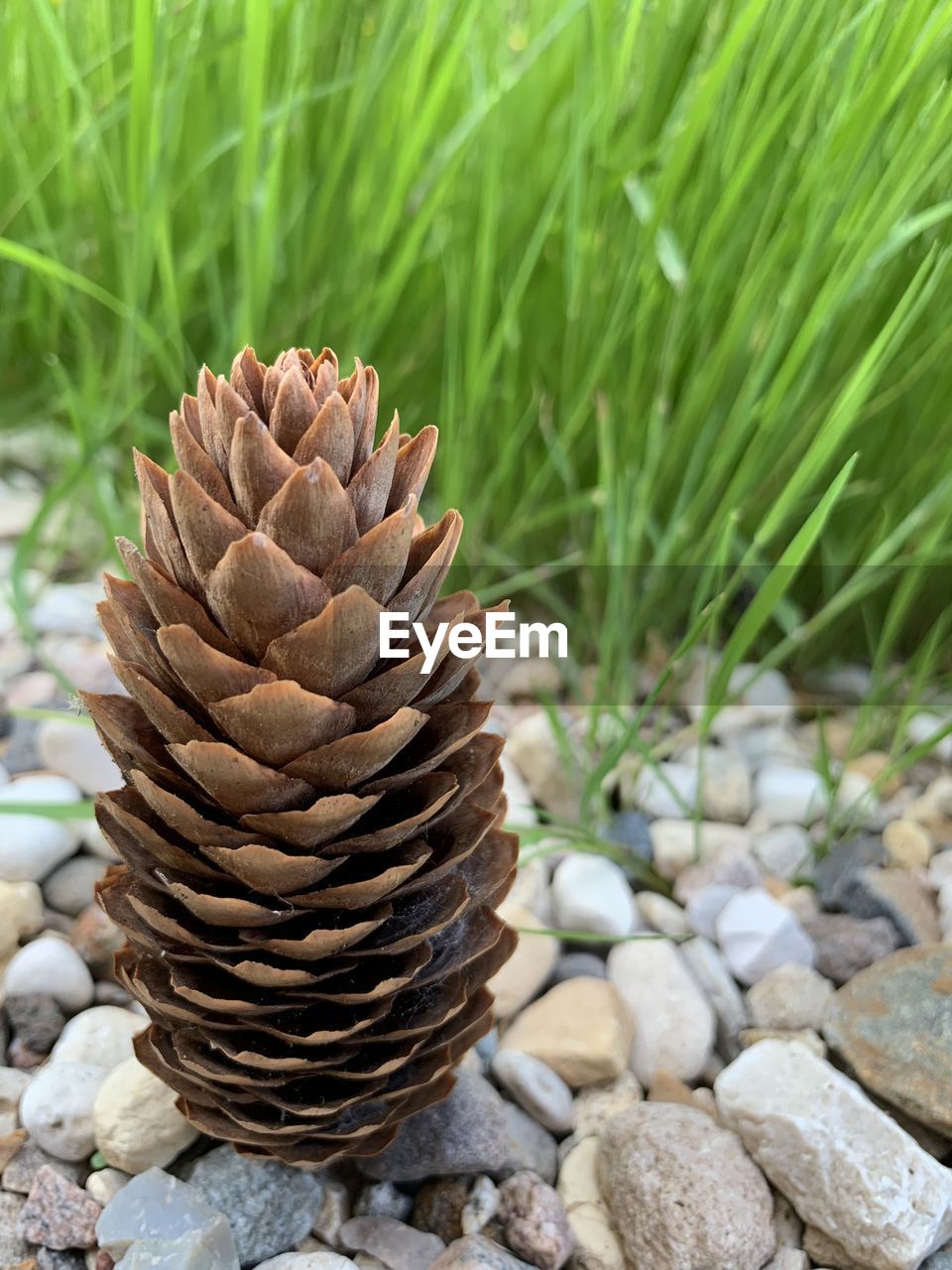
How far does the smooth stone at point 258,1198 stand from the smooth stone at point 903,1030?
0.32 metres

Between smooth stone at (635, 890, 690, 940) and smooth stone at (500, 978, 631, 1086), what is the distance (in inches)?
3.1

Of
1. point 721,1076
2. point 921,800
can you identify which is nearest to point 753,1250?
point 721,1076

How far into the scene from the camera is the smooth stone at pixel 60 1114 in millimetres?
Answer: 538

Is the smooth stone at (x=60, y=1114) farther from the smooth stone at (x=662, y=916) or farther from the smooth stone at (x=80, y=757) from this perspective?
the smooth stone at (x=662, y=916)

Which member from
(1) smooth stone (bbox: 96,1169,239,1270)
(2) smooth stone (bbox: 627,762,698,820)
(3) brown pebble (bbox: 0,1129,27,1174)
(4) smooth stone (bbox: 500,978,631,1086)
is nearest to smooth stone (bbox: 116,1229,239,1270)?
(1) smooth stone (bbox: 96,1169,239,1270)

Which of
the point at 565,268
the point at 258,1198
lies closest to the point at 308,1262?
the point at 258,1198

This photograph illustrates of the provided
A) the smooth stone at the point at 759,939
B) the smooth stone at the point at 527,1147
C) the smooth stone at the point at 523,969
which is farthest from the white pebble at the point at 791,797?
the smooth stone at the point at 527,1147

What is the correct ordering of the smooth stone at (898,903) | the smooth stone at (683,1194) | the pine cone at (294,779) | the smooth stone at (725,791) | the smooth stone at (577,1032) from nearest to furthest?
the pine cone at (294,779) < the smooth stone at (683,1194) < the smooth stone at (577,1032) < the smooth stone at (898,903) < the smooth stone at (725,791)

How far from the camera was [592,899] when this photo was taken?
717mm

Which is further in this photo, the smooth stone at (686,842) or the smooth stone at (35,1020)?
the smooth stone at (686,842)

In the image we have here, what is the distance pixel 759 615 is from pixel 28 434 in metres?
0.76

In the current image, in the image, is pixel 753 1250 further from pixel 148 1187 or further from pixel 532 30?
pixel 532 30

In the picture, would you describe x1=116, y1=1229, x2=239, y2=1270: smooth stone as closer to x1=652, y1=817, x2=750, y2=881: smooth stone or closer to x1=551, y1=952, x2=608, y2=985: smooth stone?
x1=551, y1=952, x2=608, y2=985: smooth stone

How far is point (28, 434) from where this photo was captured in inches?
42.1
